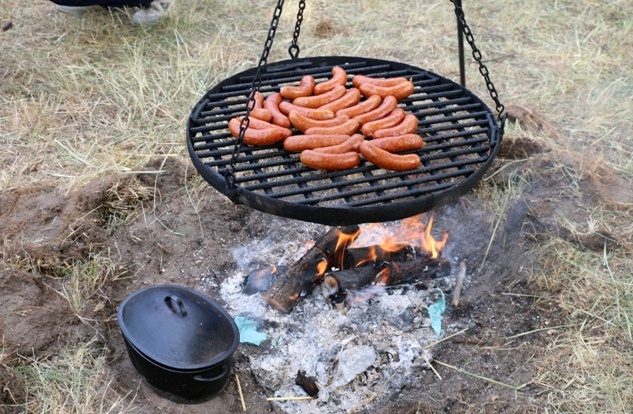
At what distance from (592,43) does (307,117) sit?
4.50m

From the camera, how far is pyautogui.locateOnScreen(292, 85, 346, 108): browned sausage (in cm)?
358

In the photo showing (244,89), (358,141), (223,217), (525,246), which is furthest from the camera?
(223,217)

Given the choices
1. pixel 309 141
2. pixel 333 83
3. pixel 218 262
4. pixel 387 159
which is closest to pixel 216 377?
pixel 218 262

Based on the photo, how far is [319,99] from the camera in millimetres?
3594

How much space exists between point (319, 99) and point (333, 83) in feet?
0.62

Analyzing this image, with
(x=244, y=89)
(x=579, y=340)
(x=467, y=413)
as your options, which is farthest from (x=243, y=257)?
(x=579, y=340)

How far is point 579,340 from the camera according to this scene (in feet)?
11.3

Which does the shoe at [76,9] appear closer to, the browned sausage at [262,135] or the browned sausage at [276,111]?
the browned sausage at [276,111]

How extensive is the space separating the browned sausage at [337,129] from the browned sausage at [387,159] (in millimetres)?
226

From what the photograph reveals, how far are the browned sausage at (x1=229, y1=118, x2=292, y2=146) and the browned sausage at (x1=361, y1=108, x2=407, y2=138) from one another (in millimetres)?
407

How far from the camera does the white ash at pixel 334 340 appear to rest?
11.4 feet

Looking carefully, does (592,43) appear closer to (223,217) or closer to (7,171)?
(223,217)

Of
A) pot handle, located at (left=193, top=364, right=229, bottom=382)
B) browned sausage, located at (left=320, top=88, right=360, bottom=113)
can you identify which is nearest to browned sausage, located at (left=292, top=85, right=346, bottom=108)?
browned sausage, located at (left=320, top=88, right=360, bottom=113)

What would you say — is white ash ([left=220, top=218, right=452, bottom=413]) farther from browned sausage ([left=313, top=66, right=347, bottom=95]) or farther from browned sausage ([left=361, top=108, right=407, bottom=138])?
browned sausage ([left=313, top=66, right=347, bottom=95])
